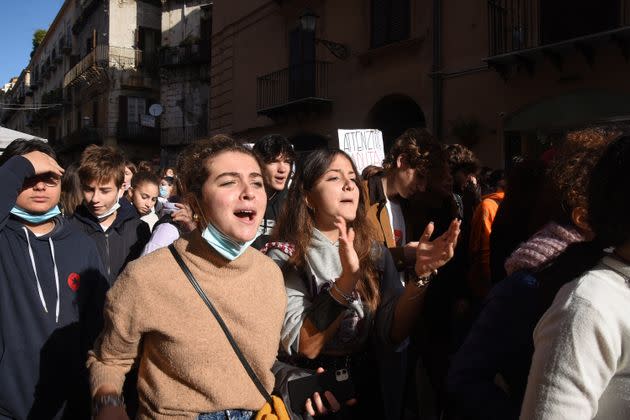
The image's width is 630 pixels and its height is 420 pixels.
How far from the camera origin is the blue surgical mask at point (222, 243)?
1976mm

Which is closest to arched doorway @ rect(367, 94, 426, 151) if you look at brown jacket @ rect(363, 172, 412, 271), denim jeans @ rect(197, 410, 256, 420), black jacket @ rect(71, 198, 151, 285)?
brown jacket @ rect(363, 172, 412, 271)

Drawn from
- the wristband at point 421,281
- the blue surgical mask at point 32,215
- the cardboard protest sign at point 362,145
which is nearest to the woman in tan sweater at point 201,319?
the wristband at point 421,281

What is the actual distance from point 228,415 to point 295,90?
13.4 meters

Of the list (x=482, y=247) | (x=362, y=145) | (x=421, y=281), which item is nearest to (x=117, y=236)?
(x=421, y=281)

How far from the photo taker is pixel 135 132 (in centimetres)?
3117

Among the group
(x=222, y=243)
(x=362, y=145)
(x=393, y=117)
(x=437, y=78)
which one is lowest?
(x=222, y=243)

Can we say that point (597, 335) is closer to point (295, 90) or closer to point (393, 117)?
point (393, 117)

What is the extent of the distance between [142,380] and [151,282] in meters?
0.35

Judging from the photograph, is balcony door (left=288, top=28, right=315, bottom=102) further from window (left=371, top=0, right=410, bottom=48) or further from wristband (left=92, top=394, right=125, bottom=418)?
wristband (left=92, top=394, right=125, bottom=418)

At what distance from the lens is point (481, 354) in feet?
5.75

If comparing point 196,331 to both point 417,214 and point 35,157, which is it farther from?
point 417,214

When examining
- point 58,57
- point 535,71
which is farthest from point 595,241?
point 58,57

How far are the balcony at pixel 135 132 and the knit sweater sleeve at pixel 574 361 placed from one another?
31705 millimetres

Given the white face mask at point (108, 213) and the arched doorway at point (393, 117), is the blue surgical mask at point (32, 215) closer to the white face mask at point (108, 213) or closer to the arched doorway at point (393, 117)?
the white face mask at point (108, 213)
